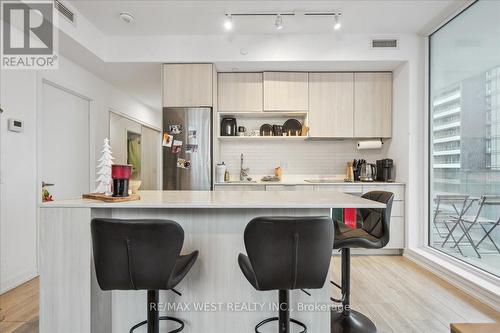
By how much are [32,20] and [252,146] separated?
3007mm

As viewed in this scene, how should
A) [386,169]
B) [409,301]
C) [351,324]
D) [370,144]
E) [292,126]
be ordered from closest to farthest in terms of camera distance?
[351,324] → [409,301] → [386,169] → [370,144] → [292,126]

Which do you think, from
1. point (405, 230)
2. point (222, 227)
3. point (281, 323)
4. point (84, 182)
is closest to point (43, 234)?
point (222, 227)

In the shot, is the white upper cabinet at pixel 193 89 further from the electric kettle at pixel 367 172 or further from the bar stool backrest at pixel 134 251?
the bar stool backrest at pixel 134 251

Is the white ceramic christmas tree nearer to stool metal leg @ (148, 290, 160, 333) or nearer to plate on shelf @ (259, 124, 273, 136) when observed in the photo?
stool metal leg @ (148, 290, 160, 333)

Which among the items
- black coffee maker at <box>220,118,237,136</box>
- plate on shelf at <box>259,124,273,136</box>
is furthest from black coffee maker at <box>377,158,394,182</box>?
black coffee maker at <box>220,118,237,136</box>

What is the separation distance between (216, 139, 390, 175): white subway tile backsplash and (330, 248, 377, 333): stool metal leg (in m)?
2.47

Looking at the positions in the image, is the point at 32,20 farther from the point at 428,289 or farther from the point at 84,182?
the point at 428,289

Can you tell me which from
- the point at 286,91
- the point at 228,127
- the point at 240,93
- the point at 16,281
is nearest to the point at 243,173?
the point at 228,127

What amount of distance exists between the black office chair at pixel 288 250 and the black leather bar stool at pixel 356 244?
579 millimetres

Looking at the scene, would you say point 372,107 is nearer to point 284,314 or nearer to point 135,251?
point 284,314

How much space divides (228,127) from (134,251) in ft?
10.0

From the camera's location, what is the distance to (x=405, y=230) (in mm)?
3729

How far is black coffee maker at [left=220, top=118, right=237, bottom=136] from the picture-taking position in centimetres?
419

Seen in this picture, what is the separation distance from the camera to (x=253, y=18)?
3.29 metres
